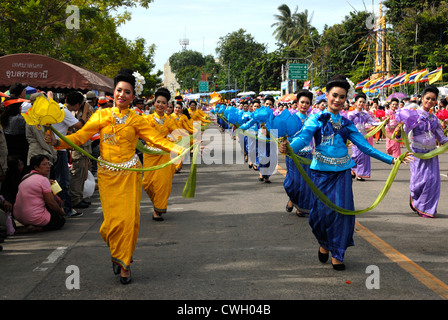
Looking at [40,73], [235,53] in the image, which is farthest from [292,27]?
[40,73]

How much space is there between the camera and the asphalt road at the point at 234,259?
5.04 metres

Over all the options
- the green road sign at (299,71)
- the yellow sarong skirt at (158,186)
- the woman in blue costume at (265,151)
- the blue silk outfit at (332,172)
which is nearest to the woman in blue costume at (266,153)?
the woman in blue costume at (265,151)

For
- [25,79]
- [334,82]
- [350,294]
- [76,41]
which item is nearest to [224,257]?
[350,294]

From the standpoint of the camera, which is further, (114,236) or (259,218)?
(259,218)

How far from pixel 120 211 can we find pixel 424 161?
17.3 feet

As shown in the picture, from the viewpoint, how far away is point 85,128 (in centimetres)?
569

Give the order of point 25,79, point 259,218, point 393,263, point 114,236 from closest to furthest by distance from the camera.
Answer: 1. point 114,236
2. point 393,263
3. point 259,218
4. point 25,79

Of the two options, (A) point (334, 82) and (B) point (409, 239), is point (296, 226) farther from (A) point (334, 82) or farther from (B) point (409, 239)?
(A) point (334, 82)

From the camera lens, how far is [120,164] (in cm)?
560

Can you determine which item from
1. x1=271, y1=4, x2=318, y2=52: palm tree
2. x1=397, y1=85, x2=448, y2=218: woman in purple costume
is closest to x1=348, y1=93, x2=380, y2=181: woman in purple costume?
x1=397, y1=85, x2=448, y2=218: woman in purple costume

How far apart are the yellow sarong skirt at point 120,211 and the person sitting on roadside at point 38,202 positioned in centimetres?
269

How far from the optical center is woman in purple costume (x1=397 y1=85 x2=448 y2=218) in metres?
8.54

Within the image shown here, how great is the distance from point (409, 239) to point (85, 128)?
420 centimetres

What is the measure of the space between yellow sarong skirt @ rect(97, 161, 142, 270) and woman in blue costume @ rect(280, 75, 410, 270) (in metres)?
1.64
